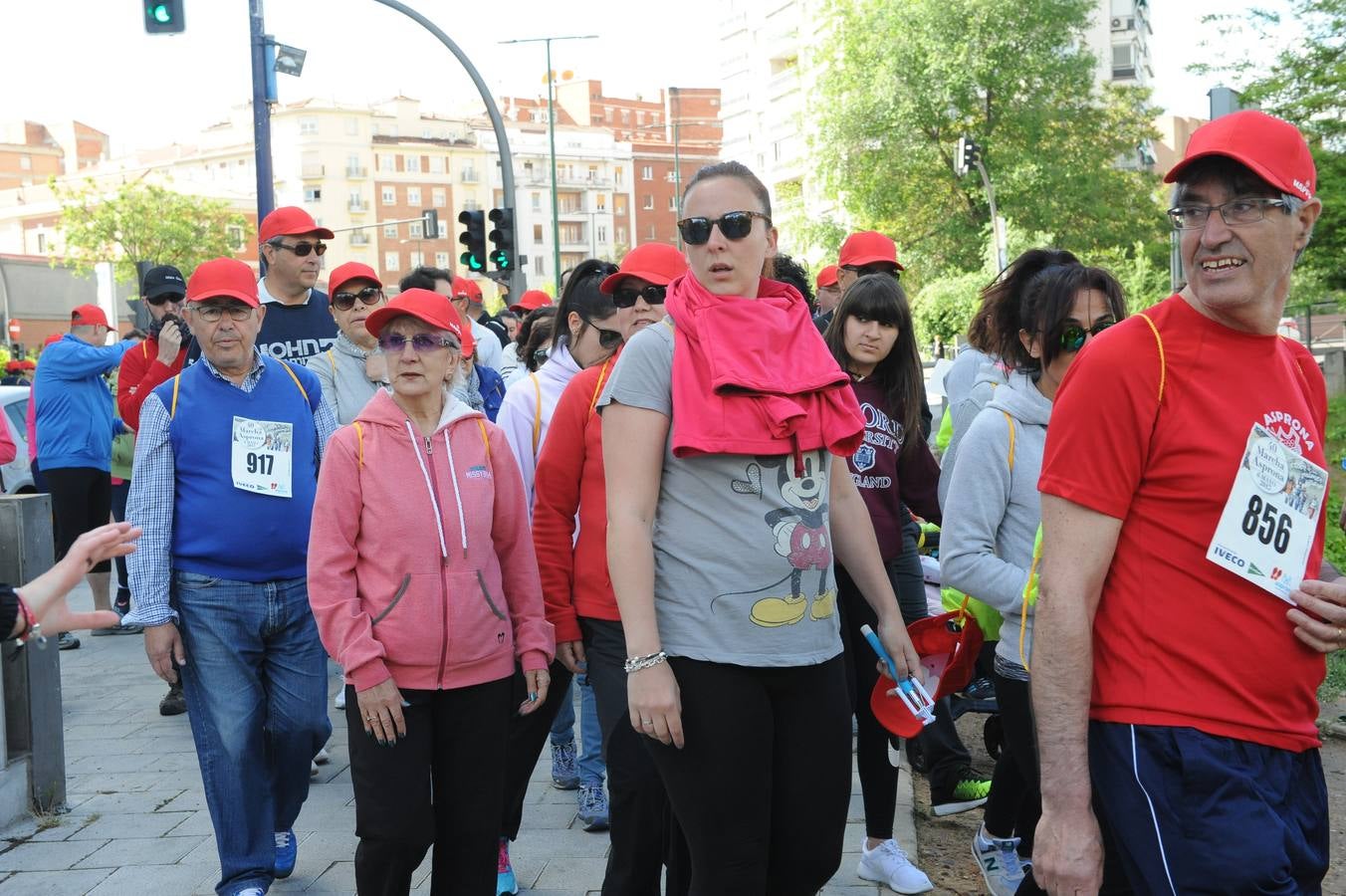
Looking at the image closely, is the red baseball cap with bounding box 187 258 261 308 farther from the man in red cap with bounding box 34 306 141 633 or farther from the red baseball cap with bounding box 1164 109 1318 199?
the man in red cap with bounding box 34 306 141 633

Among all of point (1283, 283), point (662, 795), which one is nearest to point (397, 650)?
point (662, 795)

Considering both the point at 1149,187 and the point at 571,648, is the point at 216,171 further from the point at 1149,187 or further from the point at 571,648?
the point at 571,648

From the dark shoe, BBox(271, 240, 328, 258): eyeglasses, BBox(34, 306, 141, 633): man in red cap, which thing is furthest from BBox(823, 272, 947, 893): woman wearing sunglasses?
BBox(34, 306, 141, 633): man in red cap

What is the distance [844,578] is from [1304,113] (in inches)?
558

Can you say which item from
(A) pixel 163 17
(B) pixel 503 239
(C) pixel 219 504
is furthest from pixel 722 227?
(B) pixel 503 239

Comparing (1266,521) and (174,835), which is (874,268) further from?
(1266,521)

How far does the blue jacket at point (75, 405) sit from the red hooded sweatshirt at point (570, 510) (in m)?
5.77

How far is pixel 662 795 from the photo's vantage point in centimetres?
371

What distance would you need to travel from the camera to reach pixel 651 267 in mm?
4566

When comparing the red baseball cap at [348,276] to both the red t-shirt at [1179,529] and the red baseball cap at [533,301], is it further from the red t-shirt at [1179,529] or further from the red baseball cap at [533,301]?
the red baseball cap at [533,301]

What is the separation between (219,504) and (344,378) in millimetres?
1533

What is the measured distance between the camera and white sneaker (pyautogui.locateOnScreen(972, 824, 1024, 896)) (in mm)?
4504

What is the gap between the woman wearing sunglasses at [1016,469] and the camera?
152 inches

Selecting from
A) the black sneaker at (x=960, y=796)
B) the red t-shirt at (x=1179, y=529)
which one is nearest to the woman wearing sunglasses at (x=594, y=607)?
the red t-shirt at (x=1179, y=529)
